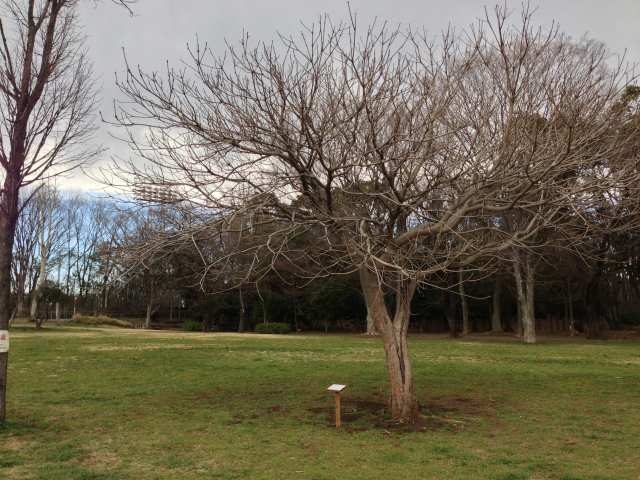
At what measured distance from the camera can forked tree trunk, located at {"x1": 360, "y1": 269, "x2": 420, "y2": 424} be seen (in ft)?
25.3

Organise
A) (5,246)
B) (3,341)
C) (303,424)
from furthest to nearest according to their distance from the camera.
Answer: (303,424)
(5,246)
(3,341)

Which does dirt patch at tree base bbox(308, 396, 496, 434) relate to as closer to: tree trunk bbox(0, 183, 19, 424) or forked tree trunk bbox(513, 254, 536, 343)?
tree trunk bbox(0, 183, 19, 424)

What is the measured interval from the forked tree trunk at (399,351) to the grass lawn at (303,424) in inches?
14.5

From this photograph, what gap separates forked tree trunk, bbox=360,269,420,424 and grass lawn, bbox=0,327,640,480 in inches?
14.5

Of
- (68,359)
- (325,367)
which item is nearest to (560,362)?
(325,367)

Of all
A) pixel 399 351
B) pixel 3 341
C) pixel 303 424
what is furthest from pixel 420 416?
pixel 3 341

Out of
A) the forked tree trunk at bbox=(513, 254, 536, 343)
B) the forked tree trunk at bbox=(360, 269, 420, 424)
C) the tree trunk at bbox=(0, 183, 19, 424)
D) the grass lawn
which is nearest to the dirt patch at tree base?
the grass lawn

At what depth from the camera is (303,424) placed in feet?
24.7

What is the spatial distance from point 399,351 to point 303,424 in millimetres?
1623

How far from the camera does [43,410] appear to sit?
27.5 feet

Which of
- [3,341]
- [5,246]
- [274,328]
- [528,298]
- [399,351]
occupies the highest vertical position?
[5,246]

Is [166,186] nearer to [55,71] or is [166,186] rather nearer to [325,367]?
[55,71]

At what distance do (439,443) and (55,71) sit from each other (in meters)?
6.73

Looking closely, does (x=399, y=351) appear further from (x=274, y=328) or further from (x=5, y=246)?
(x=274, y=328)
